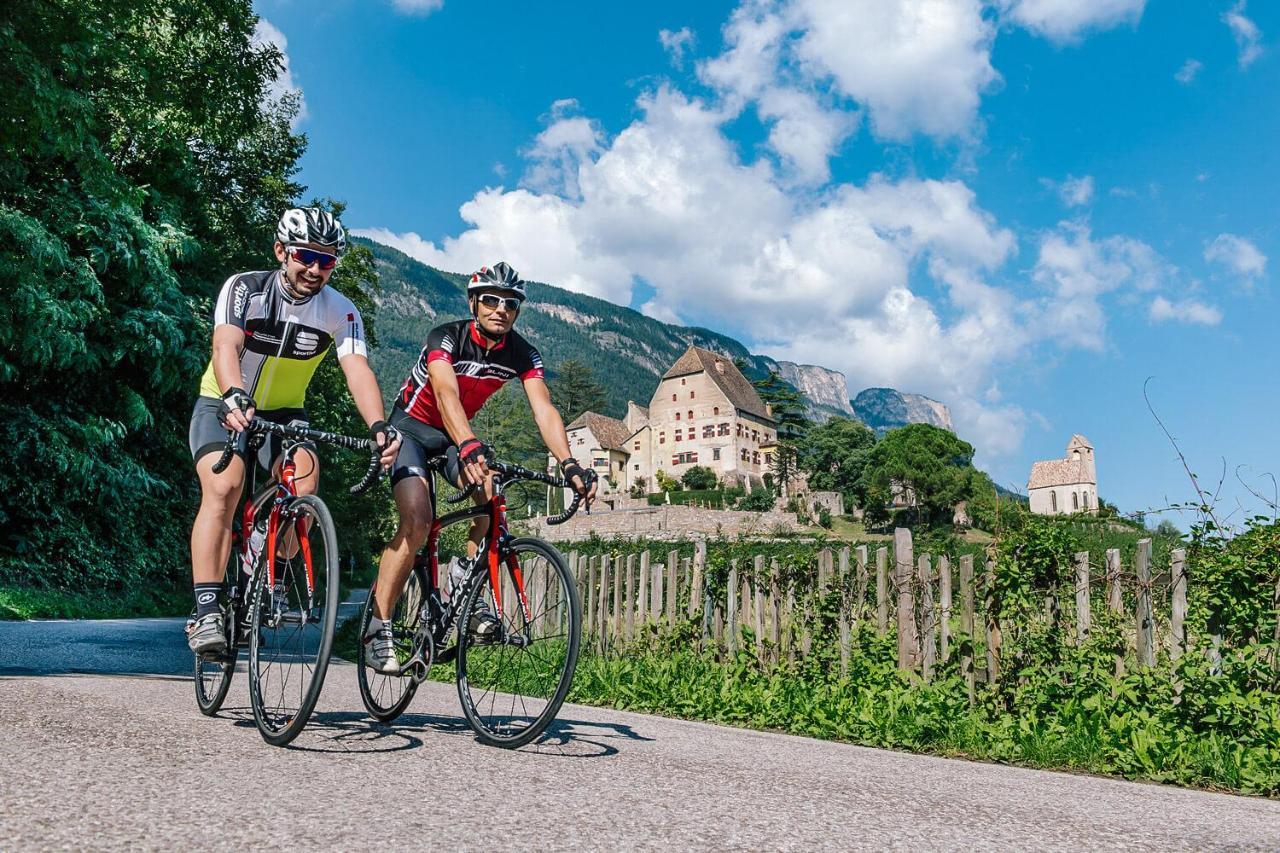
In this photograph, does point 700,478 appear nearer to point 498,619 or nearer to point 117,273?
point 117,273

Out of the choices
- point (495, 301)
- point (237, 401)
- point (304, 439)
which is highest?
point (495, 301)

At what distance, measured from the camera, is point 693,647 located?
31.5 ft

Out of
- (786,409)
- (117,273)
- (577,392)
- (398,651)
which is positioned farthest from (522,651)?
(577,392)

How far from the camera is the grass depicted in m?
16.5

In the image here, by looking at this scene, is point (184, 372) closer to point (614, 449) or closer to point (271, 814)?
point (271, 814)

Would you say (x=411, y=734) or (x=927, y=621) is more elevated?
(x=927, y=621)

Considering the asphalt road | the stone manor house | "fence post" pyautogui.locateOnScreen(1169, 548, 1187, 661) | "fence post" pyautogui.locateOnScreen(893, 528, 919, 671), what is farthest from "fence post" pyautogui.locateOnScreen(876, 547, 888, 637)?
the stone manor house

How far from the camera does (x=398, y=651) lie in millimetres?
4668

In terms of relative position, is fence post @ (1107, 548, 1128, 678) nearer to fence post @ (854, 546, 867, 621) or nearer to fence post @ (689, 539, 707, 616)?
fence post @ (854, 546, 867, 621)

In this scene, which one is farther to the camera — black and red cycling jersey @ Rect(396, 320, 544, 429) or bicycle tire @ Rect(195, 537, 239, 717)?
black and red cycling jersey @ Rect(396, 320, 544, 429)

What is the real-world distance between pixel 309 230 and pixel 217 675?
7.94 ft

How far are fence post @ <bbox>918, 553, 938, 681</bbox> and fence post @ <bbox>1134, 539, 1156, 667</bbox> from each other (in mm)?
1448

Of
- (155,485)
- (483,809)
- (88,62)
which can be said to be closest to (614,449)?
(155,485)

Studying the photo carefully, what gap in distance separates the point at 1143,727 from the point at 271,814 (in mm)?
5191
